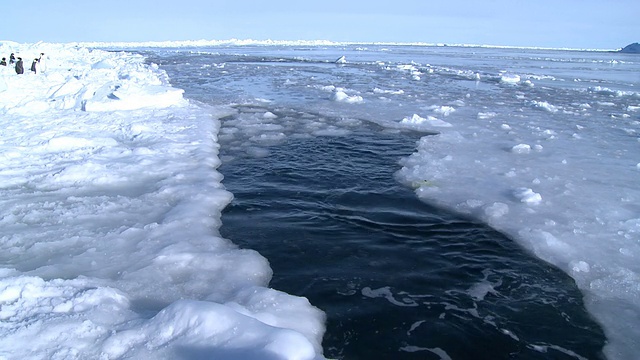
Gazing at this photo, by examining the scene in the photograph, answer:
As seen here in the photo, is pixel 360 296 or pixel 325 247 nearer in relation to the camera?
pixel 360 296

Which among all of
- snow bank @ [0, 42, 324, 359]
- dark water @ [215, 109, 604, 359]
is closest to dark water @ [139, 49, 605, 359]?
dark water @ [215, 109, 604, 359]

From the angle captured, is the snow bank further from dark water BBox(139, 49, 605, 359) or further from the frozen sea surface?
dark water BBox(139, 49, 605, 359)

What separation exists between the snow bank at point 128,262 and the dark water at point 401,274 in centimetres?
29

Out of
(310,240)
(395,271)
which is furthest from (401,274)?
(310,240)

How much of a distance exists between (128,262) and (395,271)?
100 inches

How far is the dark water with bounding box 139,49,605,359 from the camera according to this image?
298cm

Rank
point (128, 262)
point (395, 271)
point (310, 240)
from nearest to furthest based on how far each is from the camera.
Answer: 1. point (128, 262)
2. point (395, 271)
3. point (310, 240)

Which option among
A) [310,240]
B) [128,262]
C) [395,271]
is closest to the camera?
[128,262]

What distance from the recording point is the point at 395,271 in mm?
3846

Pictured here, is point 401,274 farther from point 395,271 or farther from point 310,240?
point 310,240

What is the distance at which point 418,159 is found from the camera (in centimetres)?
719

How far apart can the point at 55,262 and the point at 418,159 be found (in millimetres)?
5634

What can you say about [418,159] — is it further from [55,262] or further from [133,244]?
[55,262]

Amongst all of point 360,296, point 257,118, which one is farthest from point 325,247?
point 257,118
